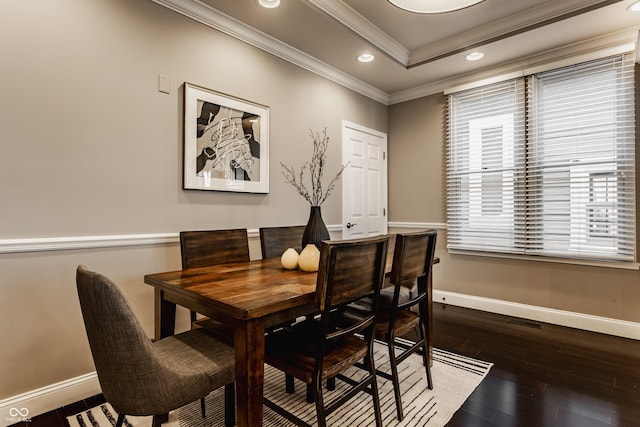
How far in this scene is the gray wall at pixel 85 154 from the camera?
180 centimetres

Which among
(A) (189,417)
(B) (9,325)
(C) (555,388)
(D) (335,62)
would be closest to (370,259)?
(A) (189,417)

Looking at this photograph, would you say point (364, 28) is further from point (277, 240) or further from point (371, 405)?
point (371, 405)

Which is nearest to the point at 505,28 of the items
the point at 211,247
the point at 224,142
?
the point at 224,142

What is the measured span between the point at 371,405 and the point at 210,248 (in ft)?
4.43

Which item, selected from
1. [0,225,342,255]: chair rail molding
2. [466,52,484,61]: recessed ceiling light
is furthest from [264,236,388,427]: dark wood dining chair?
[466,52,484,61]: recessed ceiling light

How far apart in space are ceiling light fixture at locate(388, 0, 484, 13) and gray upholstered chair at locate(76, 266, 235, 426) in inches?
90.0

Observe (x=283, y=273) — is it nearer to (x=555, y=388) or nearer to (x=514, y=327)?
(x=555, y=388)

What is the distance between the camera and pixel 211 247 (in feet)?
7.18

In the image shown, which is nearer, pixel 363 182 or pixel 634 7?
pixel 634 7

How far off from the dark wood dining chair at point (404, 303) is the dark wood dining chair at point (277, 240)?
0.73 metres

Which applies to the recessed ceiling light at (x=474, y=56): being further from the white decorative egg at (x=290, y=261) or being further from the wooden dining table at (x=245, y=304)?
the white decorative egg at (x=290, y=261)

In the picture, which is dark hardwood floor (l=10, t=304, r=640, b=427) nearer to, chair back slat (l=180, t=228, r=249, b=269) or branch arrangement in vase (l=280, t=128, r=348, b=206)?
chair back slat (l=180, t=228, r=249, b=269)

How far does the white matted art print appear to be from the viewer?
2.49 m

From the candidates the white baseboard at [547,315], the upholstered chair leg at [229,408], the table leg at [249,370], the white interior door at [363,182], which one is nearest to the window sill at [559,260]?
the white baseboard at [547,315]
